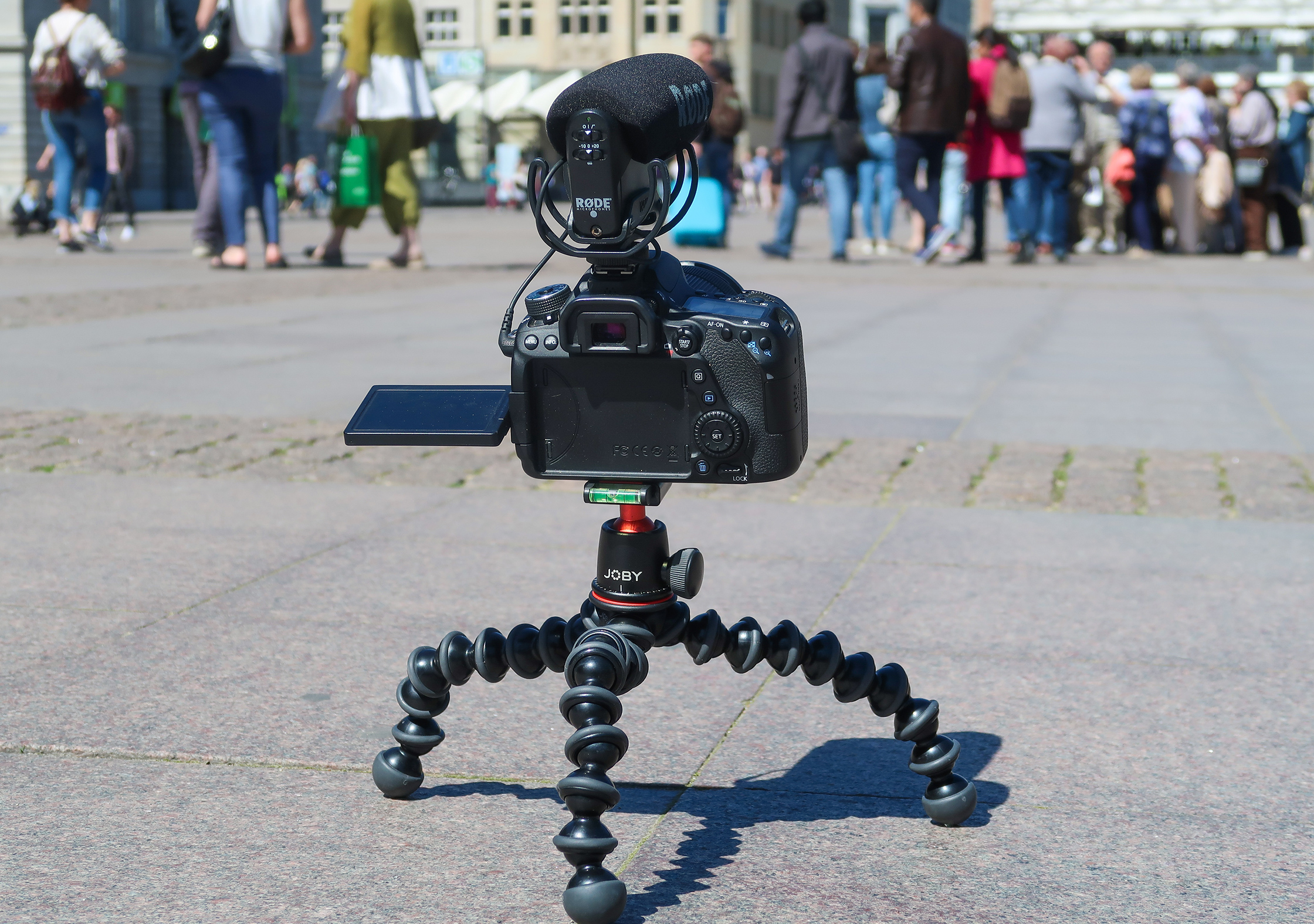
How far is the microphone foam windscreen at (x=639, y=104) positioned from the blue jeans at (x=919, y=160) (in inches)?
503

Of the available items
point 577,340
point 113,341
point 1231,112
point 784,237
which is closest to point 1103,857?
point 577,340

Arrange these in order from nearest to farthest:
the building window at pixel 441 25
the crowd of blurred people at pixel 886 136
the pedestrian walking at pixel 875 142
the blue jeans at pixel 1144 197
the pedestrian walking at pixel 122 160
Result: the crowd of blurred people at pixel 886 136
the pedestrian walking at pixel 875 142
the blue jeans at pixel 1144 197
the pedestrian walking at pixel 122 160
the building window at pixel 441 25

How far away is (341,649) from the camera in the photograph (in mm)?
3307

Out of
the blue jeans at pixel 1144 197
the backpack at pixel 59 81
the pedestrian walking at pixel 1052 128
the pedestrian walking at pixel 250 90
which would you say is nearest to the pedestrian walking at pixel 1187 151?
the blue jeans at pixel 1144 197

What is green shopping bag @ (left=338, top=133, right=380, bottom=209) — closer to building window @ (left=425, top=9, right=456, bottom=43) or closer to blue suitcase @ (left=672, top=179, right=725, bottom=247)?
blue suitcase @ (left=672, top=179, right=725, bottom=247)

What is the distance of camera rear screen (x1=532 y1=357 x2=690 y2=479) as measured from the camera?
7.29ft

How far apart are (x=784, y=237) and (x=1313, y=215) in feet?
98.3

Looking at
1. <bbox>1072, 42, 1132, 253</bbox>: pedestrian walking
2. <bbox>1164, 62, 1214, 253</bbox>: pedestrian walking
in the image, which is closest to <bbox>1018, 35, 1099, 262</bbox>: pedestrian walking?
<bbox>1072, 42, 1132, 253</bbox>: pedestrian walking

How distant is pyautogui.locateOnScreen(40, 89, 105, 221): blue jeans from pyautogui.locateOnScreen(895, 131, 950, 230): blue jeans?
23.9 ft

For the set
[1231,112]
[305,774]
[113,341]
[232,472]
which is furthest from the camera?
[1231,112]

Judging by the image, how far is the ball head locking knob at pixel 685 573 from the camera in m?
2.34

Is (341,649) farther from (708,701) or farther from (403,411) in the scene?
(403,411)

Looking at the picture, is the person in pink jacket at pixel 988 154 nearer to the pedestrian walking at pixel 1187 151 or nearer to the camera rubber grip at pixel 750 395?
the pedestrian walking at pixel 1187 151

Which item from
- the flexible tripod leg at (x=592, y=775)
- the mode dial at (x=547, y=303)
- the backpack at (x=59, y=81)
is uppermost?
the backpack at (x=59, y=81)
